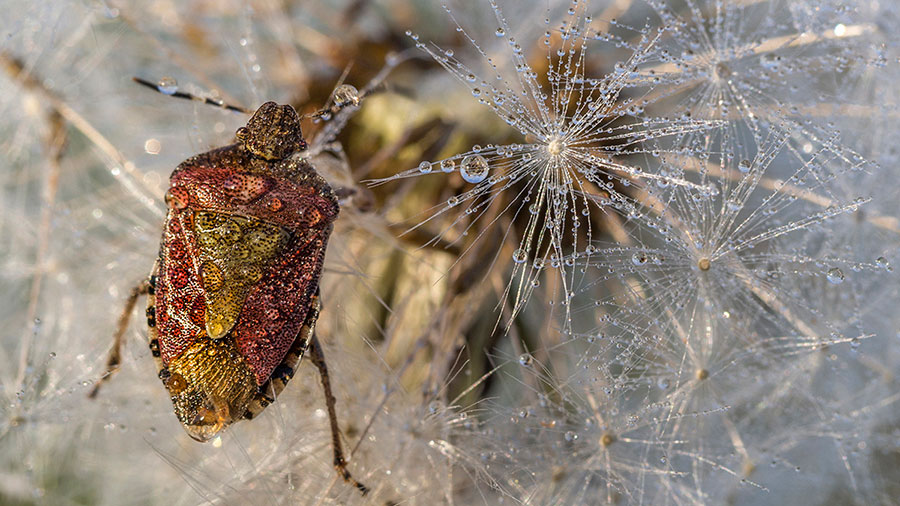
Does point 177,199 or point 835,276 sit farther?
point 835,276

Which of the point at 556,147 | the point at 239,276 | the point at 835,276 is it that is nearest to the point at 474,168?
the point at 556,147

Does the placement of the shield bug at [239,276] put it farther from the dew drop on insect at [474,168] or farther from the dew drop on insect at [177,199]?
the dew drop on insect at [474,168]

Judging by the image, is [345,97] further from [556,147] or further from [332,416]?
[332,416]

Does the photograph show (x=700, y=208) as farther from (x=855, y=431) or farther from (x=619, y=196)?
(x=855, y=431)

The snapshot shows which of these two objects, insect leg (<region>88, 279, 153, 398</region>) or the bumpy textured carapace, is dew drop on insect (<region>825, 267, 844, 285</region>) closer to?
the bumpy textured carapace

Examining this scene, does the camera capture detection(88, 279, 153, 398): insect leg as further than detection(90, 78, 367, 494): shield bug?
Yes

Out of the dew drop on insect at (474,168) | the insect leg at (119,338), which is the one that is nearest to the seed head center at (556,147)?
the dew drop on insect at (474,168)

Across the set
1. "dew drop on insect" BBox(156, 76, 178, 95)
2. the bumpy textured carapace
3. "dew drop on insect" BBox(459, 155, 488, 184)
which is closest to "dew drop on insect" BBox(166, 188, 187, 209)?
the bumpy textured carapace
